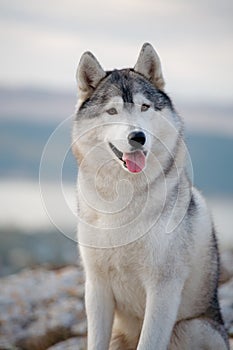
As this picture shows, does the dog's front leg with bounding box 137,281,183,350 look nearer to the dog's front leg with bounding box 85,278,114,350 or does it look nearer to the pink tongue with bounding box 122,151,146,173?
the dog's front leg with bounding box 85,278,114,350

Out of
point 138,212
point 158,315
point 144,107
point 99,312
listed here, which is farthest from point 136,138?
point 99,312

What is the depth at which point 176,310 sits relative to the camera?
24.3ft

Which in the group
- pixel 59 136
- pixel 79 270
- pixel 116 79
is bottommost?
pixel 79 270

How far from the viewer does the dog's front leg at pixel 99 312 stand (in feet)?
24.7

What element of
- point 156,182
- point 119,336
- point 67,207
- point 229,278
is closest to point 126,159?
point 156,182

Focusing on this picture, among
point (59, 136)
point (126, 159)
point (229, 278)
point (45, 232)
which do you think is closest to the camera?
point (126, 159)

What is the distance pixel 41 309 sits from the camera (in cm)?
961

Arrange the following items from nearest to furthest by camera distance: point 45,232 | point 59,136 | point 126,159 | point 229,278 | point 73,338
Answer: point 126,159, point 59,136, point 73,338, point 229,278, point 45,232

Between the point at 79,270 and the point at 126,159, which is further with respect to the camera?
the point at 79,270

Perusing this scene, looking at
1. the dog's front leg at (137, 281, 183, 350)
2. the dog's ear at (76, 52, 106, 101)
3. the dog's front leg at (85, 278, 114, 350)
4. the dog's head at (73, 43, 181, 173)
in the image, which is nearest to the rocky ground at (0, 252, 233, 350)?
the dog's front leg at (85, 278, 114, 350)

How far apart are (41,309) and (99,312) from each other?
2.13 meters

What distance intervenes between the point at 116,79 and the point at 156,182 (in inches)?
32.0

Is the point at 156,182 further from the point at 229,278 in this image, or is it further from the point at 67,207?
the point at 229,278

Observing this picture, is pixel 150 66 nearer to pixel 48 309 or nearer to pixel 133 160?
pixel 133 160
